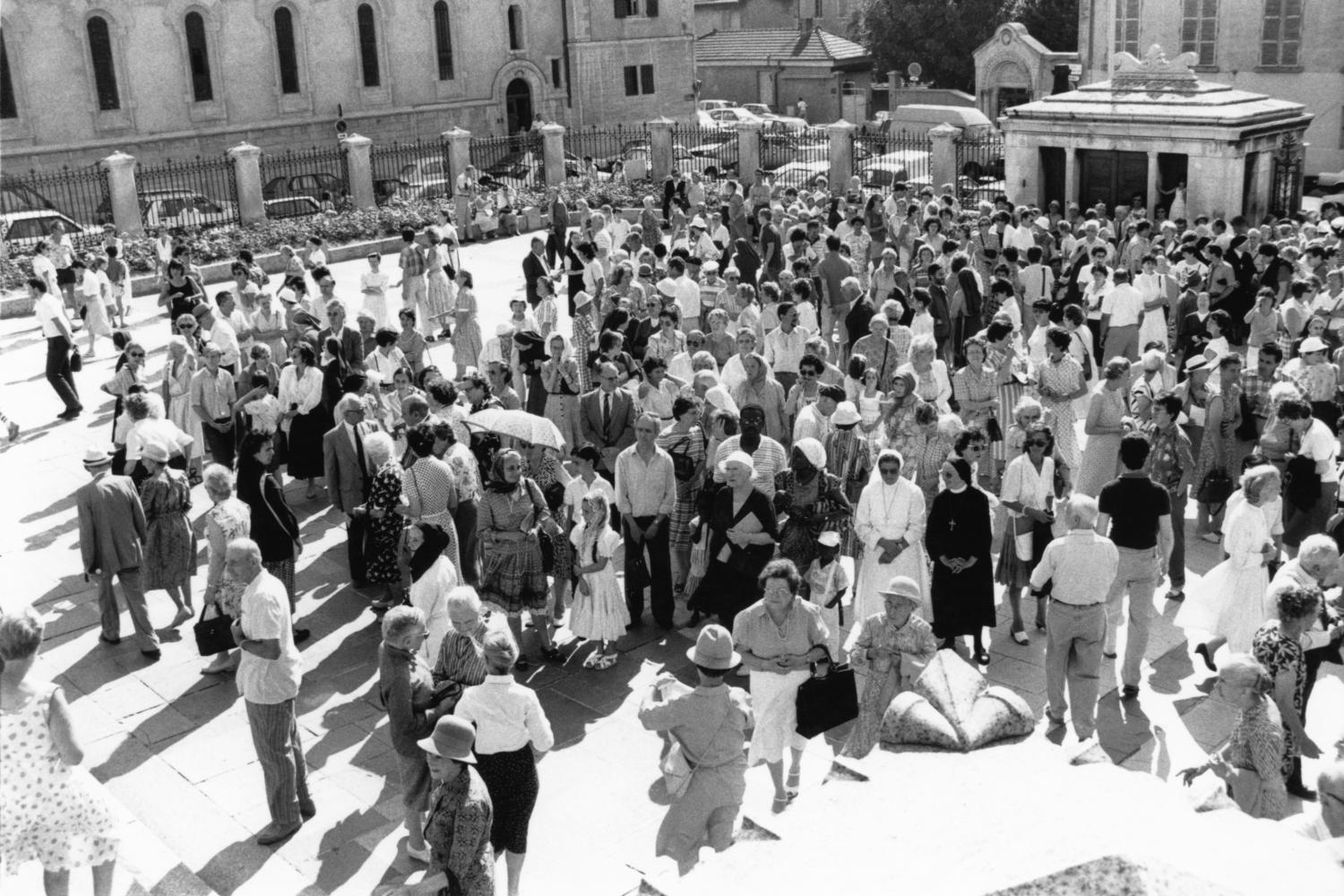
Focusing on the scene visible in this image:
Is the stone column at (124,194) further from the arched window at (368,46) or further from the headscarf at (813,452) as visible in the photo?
the headscarf at (813,452)

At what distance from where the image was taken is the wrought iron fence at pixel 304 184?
101 feet

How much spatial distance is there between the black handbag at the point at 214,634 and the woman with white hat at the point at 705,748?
346 cm

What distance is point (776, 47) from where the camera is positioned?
59938 mm

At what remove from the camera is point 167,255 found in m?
21.3

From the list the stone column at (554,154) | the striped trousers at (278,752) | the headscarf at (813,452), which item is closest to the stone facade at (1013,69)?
the stone column at (554,154)

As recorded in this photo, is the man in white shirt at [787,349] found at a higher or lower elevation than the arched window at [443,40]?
lower

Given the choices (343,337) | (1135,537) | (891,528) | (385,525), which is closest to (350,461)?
(385,525)

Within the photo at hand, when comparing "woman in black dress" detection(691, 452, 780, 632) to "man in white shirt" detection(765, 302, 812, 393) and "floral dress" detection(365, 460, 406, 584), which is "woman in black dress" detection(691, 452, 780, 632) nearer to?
"floral dress" detection(365, 460, 406, 584)

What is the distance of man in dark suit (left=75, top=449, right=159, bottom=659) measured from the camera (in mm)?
9492

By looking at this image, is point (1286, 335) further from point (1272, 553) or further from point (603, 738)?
point (603, 738)

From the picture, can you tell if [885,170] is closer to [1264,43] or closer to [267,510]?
[1264,43]

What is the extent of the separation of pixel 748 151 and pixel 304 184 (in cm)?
1282

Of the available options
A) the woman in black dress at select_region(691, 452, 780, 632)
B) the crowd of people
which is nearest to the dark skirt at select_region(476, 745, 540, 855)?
the crowd of people

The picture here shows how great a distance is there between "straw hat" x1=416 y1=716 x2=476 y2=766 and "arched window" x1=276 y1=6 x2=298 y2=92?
40.3 metres
